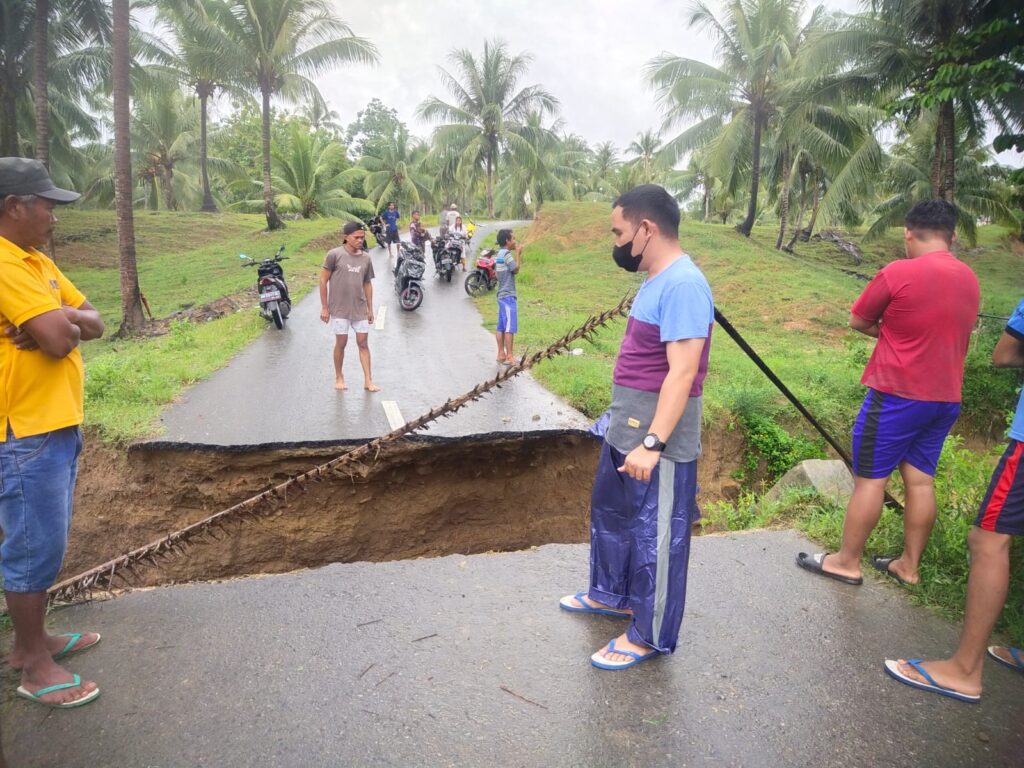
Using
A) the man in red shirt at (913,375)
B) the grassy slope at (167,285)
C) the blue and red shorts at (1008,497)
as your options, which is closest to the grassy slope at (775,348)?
the man in red shirt at (913,375)

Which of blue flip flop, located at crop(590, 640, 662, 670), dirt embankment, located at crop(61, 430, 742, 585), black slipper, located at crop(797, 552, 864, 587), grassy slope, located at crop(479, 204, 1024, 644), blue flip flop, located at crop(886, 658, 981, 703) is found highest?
grassy slope, located at crop(479, 204, 1024, 644)

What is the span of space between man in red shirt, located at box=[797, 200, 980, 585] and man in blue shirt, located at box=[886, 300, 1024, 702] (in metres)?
0.49

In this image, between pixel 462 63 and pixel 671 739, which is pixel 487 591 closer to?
pixel 671 739

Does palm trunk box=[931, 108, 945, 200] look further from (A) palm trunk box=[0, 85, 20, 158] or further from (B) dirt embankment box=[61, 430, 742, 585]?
(A) palm trunk box=[0, 85, 20, 158]

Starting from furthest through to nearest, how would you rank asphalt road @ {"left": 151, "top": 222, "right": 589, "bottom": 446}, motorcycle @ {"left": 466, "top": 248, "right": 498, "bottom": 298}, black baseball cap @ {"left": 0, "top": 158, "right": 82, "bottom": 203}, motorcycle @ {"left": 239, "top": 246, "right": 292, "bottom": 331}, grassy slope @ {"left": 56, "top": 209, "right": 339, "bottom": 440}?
motorcycle @ {"left": 466, "top": 248, "right": 498, "bottom": 298} < motorcycle @ {"left": 239, "top": 246, "right": 292, "bottom": 331} < grassy slope @ {"left": 56, "top": 209, "right": 339, "bottom": 440} < asphalt road @ {"left": 151, "top": 222, "right": 589, "bottom": 446} < black baseball cap @ {"left": 0, "top": 158, "right": 82, "bottom": 203}

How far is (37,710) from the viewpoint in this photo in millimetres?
2467

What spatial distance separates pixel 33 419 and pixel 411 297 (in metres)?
11.2

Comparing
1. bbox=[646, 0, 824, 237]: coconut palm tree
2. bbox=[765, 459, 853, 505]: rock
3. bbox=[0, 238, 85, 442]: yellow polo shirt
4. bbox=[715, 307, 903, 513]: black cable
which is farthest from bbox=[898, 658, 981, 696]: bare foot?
bbox=[646, 0, 824, 237]: coconut palm tree

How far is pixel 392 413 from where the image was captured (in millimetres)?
6703

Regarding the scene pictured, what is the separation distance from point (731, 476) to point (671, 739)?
4.86 meters

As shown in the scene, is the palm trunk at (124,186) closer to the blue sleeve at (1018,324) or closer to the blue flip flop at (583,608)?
the blue flip flop at (583,608)

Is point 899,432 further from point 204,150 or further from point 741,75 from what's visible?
point 204,150

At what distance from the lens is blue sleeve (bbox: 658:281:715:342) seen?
243cm

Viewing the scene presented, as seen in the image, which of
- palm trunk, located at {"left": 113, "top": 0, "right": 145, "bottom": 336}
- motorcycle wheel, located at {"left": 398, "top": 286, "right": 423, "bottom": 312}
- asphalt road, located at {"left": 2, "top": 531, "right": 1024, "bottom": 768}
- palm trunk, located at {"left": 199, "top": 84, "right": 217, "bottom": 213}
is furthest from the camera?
palm trunk, located at {"left": 199, "top": 84, "right": 217, "bottom": 213}
